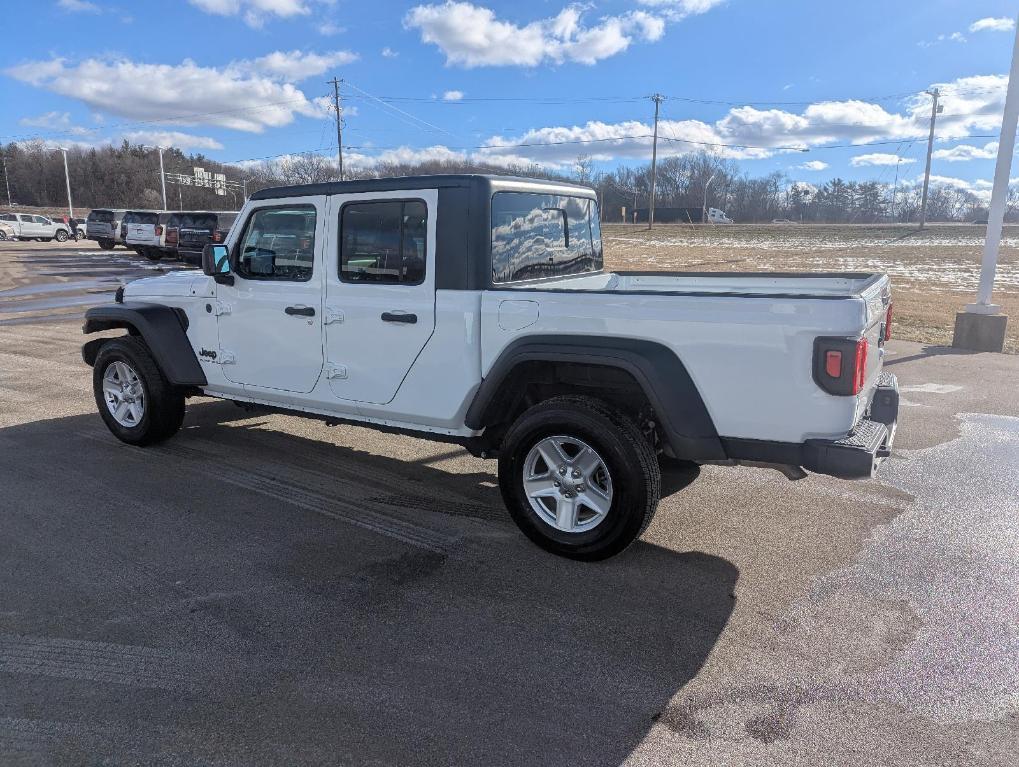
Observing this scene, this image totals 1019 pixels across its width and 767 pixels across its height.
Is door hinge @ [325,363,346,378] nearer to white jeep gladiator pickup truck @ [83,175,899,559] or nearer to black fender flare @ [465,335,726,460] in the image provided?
white jeep gladiator pickup truck @ [83,175,899,559]

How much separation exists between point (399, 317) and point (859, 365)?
245cm

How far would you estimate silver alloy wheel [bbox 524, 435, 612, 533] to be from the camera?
3.98 m

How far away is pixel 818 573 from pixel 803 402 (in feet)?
3.55

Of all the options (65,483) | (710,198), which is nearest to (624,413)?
(65,483)

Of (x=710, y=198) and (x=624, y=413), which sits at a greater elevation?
(x=710, y=198)

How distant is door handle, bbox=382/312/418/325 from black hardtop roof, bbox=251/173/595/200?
0.74 m

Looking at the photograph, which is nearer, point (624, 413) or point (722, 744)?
point (722, 744)

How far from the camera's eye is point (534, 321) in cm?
397

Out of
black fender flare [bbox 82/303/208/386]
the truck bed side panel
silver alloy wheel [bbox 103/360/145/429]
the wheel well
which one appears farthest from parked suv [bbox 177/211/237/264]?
the truck bed side panel

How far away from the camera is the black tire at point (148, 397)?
5719mm

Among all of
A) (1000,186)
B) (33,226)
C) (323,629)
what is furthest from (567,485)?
(33,226)

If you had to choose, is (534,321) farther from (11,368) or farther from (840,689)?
(11,368)

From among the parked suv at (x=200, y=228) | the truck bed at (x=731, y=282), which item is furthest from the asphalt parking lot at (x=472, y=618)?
the parked suv at (x=200, y=228)

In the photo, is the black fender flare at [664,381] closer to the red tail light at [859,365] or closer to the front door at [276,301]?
the red tail light at [859,365]
